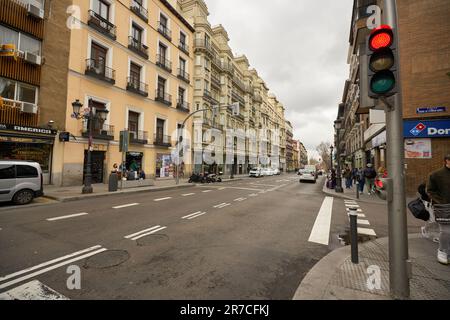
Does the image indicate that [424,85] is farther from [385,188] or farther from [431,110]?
[385,188]

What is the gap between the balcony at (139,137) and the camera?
20703 millimetres

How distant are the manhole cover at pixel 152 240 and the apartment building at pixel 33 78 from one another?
13692 millimetres

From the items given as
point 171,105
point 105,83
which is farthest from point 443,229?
point 171,105

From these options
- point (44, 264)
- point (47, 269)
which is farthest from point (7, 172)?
point (47, 269)

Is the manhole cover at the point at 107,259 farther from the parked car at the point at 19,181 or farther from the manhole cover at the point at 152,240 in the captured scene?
the parked car at the point at 19,181

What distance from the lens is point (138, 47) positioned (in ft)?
71.2

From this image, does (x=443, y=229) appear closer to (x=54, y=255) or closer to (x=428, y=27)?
(x=54, y=255)

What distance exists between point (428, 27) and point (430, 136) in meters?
6.60

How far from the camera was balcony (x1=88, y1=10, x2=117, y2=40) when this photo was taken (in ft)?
56.1

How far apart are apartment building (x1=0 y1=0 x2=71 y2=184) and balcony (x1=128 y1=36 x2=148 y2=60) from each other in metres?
5.39

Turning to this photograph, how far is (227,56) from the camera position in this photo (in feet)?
126

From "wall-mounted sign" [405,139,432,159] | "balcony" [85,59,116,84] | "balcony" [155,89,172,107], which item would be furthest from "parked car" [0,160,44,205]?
"wall-mounted sign" [405,139,432,159]

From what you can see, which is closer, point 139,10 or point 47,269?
point 47,269

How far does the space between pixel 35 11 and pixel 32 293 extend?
19188 millimetres
